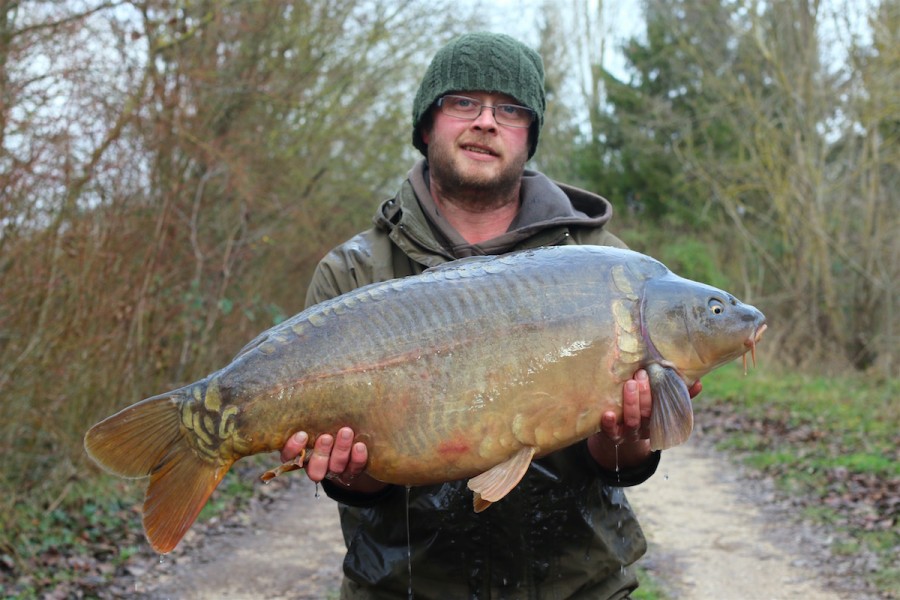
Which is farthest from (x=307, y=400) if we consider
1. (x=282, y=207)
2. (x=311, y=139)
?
(x=311, y=139)

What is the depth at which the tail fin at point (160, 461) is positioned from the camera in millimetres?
2506

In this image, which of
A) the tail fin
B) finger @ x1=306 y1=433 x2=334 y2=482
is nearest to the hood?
finger @ x1=306 y1=433 x2=334 y2=482

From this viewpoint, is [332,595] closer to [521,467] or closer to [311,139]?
[521,467]

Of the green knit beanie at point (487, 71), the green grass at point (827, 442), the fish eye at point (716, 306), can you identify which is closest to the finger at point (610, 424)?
the fish eye at point (716, 306)

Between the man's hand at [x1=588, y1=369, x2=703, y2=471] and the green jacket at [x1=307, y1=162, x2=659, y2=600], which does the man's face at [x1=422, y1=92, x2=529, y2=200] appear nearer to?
the green jacket at [x1=307, y1=162, x2=659, y2=600]

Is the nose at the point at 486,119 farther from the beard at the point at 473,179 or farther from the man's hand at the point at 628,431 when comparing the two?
the man's hand at the point at 628,431

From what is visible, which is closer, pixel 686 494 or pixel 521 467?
pixel 521 467

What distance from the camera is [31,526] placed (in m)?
6.14

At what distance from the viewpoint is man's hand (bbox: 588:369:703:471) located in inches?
99.5

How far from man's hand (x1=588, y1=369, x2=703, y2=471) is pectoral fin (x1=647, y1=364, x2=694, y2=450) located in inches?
0.9

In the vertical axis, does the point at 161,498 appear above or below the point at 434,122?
below

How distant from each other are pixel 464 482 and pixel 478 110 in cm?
125

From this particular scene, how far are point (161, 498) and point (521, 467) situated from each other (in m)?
0.95

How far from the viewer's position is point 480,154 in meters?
3.18
